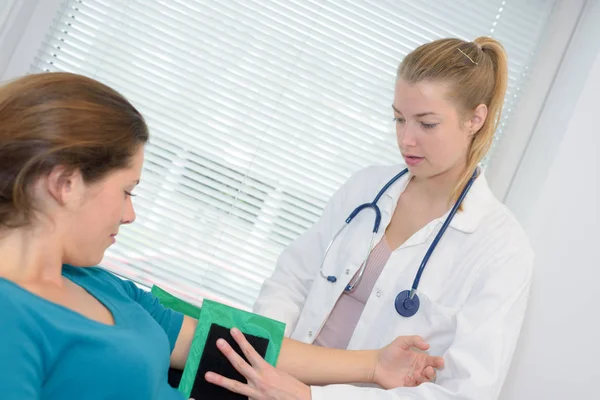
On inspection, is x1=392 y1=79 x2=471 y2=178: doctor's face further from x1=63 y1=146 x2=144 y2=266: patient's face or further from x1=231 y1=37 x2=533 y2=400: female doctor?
x1=63 y1=146 x2=144 y2=266: patient's face

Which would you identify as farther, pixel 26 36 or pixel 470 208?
pixel 26 36

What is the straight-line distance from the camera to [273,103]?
7.96ft

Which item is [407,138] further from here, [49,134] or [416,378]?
[49,134]

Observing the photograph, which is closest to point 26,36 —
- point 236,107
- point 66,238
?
point 236,107

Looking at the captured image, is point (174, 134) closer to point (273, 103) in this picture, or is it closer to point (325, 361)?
point (273, 103)

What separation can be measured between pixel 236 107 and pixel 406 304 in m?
1.03

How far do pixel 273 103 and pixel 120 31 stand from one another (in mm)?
580

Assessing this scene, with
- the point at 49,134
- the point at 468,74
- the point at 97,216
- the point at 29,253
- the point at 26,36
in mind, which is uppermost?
the point at 468,74

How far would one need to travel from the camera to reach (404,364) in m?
1.64

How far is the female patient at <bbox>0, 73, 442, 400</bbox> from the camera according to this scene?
110 cm

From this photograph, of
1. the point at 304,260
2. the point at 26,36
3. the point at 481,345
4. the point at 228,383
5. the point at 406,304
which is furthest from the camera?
the point at 26,36

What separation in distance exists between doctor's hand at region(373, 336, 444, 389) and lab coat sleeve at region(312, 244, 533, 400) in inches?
1.3

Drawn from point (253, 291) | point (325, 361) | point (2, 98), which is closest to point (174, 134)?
point (253, 291)

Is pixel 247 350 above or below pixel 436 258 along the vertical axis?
below
